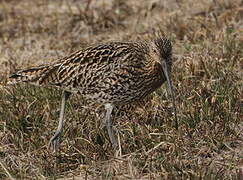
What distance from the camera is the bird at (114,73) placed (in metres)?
6.55

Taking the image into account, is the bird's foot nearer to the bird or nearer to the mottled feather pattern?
the bird

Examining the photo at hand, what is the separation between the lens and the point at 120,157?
6.02 metres

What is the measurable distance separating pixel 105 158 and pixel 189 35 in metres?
3.32

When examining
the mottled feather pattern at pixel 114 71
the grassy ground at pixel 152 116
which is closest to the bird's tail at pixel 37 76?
the mottled feather pattern at pixel 114 71

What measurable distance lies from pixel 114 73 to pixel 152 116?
2.58 feet

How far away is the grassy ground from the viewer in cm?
602

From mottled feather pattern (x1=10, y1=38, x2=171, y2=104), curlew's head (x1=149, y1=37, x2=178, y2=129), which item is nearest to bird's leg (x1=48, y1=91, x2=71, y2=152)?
mottled feather pattern (x1=10, y1=38, x2=171, y2=104)

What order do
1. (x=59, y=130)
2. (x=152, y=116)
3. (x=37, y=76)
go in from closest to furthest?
(x=59, y=130)
(x=37, y=76)
(x=152, y=116)

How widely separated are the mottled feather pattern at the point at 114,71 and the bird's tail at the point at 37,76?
0.05 feet

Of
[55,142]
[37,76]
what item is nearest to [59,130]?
[55,142]

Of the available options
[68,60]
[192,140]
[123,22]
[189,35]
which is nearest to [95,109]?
[68,60]

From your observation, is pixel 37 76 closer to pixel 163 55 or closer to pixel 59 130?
pixel 59 130

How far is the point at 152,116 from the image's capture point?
23.2ft

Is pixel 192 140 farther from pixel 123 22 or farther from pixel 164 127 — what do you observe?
pixel 123 22
